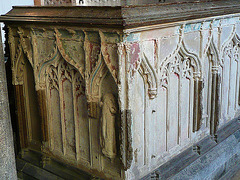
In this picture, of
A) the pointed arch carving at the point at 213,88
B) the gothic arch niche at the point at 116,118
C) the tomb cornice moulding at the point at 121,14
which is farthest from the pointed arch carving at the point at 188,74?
the gothic arch niche at the point at 116,118

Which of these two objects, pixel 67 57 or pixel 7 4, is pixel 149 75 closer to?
pixel 67 57

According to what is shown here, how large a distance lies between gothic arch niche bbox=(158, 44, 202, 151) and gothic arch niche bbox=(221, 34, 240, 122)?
619mm

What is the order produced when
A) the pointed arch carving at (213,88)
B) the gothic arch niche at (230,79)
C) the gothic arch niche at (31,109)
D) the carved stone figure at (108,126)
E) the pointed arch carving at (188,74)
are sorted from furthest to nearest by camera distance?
the gothic arch niche at (230,79) < the pointed arch carving at (213,88) < the gothic arch niche at (31,109) < the pointed arch carving at (188,74) < the carved stone figure at (108,126)

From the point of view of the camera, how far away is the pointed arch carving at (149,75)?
116 inches

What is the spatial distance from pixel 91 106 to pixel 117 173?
64 centimetres

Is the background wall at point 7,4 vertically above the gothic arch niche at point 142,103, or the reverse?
the background wall at point 7,4

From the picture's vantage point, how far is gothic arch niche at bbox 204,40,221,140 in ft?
12.5

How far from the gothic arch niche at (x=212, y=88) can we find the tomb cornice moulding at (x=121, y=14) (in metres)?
0.45

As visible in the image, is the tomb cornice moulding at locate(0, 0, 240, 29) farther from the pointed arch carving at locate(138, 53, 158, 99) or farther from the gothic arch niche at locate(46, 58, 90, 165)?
the gothic arch niche at locate(46, 58, 90, 165)

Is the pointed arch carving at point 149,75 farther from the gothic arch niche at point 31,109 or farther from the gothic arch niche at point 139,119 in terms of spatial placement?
the gothic arch niche at point 31,109

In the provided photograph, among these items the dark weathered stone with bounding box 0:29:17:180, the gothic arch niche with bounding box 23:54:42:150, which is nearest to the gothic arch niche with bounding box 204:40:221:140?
the gothic arch niche with bounding box 23:54:42:150

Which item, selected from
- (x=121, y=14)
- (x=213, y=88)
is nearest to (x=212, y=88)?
(x=213, y=88)

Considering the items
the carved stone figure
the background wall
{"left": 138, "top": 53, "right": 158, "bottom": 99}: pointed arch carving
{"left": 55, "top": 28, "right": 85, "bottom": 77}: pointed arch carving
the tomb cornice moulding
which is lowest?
the carved stone figure

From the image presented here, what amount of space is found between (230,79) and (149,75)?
1.71m
